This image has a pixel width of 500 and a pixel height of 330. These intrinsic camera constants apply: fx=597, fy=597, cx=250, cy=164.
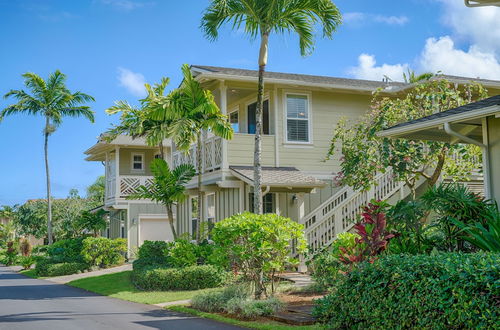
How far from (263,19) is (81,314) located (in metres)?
8.46

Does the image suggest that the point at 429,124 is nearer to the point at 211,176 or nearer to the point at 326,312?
the point at 326,312

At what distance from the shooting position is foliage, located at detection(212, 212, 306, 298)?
42.9 ft

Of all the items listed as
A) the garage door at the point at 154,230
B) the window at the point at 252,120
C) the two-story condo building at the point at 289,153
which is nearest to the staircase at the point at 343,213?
the two-story condo building at the point at 289,153

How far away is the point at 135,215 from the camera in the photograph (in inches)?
1351

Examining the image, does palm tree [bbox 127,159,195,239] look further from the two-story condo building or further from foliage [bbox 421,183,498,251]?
foliage [bbox 421,183,498,251]

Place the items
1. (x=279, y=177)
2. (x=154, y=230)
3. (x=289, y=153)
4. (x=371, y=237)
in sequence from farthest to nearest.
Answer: (x=154, y=230) < (x=289, y=153) < (x=279, y=177) < (x=371, y=237)

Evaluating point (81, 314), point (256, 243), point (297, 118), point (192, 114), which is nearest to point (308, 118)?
point (297, 118)

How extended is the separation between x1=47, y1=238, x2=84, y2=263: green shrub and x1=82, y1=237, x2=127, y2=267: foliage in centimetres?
78

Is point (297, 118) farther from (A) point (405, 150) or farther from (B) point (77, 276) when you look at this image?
(B) point (77, 276)

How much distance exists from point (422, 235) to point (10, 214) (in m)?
53.8

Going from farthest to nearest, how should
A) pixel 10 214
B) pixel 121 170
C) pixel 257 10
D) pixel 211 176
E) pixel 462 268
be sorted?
pixel 10 214, pixel 121 170, pixel 211 176, pixel 257 10, pixel 462 268

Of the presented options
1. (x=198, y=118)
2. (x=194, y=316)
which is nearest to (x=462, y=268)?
(x=194, y=316)

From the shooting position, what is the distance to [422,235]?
11156 mm

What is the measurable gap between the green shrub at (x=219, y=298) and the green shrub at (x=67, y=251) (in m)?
15.4
